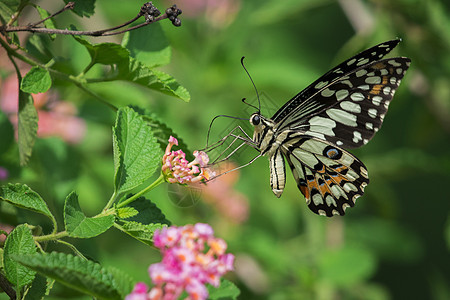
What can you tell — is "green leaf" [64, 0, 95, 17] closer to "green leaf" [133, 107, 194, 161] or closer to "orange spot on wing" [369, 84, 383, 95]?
"green leaf" [133, 107, 194, 161]

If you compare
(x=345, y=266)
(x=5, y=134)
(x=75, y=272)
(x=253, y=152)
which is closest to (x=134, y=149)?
(x=75, y=272)

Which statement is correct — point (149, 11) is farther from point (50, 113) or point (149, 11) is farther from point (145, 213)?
point (50, 113)

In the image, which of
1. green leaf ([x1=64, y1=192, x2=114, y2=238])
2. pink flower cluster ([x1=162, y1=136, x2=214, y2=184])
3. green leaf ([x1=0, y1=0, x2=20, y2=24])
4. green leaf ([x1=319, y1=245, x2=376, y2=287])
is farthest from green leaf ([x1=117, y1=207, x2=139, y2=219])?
→ green leaf ([x1=319, y1=245, x2=376, y2=287])

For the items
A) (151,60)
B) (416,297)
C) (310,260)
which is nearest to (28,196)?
(151,60)

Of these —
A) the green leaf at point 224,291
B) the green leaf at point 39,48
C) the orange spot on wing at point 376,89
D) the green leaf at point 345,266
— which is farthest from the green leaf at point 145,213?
the green leaf at point 345,266

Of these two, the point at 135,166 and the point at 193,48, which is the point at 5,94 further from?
the point at 135,166

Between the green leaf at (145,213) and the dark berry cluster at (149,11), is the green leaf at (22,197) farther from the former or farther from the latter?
the dark berry cluster at (149,11)
